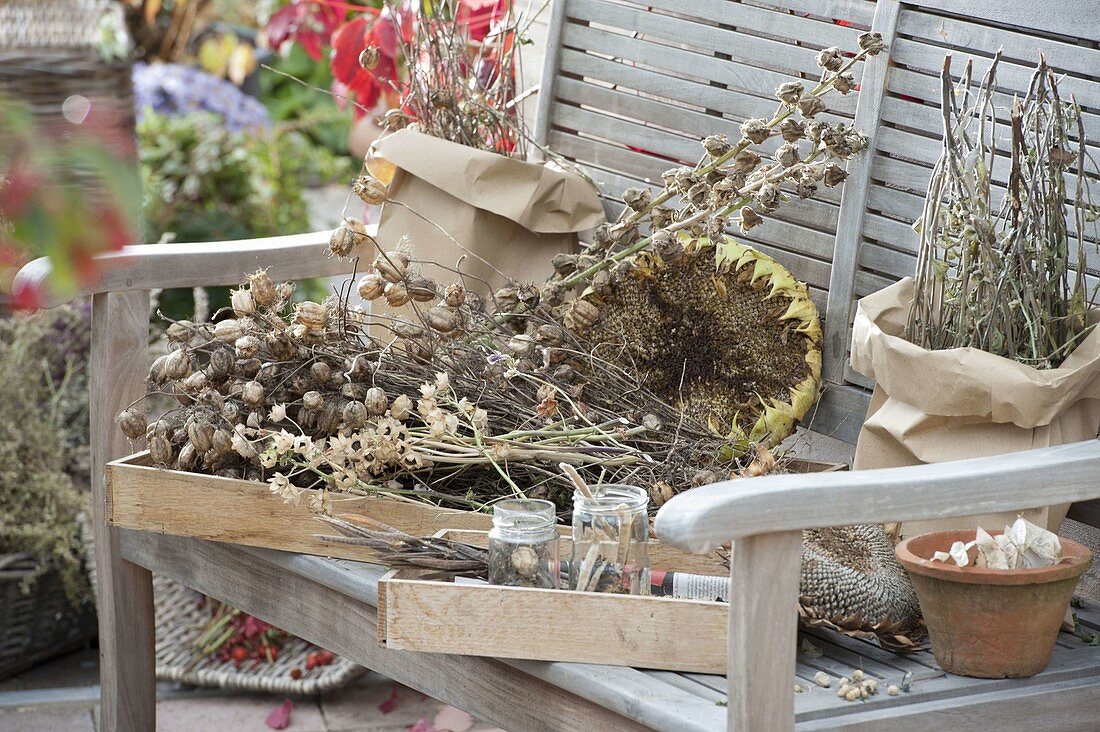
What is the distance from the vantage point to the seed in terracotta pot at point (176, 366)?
5.35 ft

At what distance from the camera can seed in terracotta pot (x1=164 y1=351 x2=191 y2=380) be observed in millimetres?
1630

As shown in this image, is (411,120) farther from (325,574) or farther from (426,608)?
(426,608)

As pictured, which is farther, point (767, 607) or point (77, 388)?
point (77, 388)

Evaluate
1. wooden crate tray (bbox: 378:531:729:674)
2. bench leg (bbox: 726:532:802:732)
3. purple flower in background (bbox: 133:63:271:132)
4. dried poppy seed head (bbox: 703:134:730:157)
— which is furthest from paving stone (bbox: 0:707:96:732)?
purple flower in background (bbox: 133:63:271:132)

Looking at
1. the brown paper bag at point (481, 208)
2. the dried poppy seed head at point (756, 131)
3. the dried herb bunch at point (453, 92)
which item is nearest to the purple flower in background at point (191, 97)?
the dried herb bunch at point (453, 92)

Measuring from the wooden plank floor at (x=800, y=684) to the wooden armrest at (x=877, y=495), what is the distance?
163mm

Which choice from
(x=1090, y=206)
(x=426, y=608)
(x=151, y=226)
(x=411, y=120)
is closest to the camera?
(x=426, y=608)

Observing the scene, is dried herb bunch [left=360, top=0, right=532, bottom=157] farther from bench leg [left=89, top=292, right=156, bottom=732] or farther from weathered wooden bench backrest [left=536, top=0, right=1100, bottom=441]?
bench leg [left=89, top=292, right=156, bottom=732]

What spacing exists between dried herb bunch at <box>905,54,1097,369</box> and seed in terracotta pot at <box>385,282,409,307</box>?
646 mm

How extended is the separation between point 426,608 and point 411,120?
3.47 ft

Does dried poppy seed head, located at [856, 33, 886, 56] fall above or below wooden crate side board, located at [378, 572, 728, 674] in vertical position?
above

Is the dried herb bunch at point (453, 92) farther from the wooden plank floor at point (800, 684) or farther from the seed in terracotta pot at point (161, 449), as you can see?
the wooden plank floor at point (800, 684)

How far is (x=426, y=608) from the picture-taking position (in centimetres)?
133

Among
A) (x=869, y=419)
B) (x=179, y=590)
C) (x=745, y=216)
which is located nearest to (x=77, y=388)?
(x=179, y=590)
